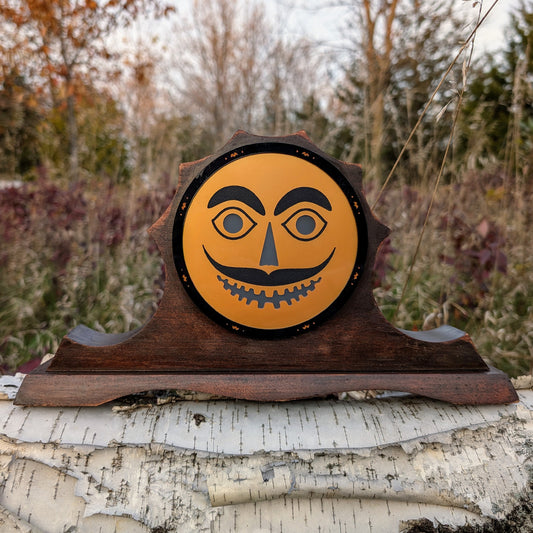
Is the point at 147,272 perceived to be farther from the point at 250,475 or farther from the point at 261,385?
the point at 250,475

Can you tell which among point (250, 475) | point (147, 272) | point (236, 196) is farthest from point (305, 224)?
point (147, 272)

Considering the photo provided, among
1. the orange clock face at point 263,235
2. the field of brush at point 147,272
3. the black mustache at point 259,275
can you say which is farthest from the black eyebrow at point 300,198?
the field of brush at point 147,272

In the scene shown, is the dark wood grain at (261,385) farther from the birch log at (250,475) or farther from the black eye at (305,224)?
the black eye at (305,224)

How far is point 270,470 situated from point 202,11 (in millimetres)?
12691

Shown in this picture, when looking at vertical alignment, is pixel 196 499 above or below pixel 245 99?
below

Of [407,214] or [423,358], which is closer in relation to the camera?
[423,358]

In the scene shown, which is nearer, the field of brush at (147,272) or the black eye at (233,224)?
the black eye at (233,224)

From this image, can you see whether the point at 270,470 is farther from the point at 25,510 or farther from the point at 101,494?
the point at 25,510

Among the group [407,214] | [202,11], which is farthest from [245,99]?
[407,214]

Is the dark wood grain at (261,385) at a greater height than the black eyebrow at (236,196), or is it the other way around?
the black eyebrow at (236,196)

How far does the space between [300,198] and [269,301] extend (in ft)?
0.76

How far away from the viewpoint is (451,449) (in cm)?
95

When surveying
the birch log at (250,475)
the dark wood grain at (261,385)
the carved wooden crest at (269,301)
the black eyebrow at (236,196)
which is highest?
the black eyebrow at (236,196)

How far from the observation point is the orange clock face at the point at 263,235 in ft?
3.35
